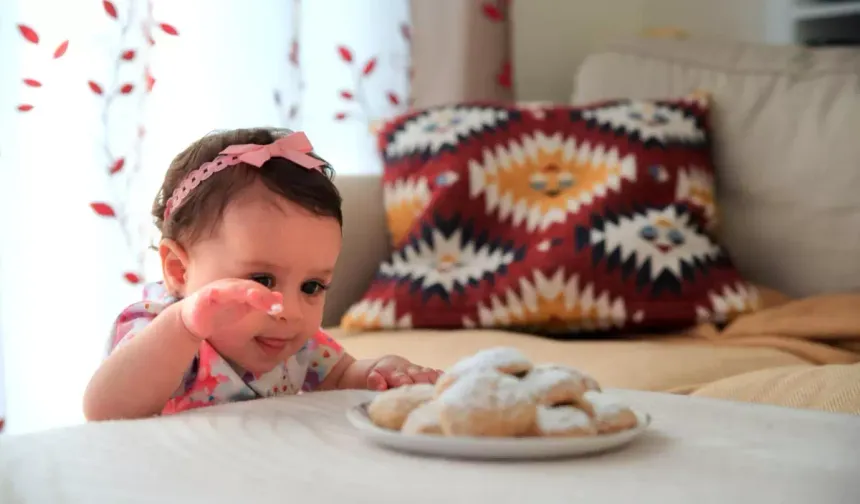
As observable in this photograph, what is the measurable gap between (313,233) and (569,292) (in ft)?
2.55

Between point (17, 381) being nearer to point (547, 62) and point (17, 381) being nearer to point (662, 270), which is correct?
point (662, 270)

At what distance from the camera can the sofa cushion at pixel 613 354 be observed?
1259 millimetres

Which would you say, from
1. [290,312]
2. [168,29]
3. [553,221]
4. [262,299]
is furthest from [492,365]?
[168,29]

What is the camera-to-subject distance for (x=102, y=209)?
1.67 meters

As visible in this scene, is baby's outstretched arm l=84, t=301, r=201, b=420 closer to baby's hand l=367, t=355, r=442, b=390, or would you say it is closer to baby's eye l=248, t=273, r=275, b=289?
baby's eye l=248, t=273, r=275, b=289

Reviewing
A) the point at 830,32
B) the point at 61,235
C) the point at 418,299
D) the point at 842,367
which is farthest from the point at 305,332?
the point at 830,32

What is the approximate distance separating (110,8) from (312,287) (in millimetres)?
917

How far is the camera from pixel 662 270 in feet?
5.41

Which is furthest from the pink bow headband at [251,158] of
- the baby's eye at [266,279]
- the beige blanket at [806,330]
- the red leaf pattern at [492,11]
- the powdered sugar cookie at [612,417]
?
the red leaf pattern at [492,11]

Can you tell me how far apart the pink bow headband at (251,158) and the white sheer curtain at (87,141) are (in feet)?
2.27

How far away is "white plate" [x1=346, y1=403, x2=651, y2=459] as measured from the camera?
2.03 feet

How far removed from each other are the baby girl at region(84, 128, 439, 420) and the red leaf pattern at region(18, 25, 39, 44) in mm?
677

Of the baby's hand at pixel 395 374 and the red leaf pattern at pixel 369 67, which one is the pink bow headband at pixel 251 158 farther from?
the red leaf pattern at pixel 369 67

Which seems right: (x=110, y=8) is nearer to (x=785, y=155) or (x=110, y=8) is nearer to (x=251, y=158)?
(x=251, y=158)
